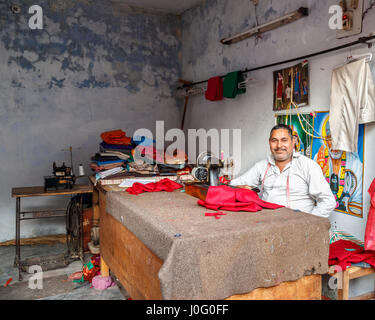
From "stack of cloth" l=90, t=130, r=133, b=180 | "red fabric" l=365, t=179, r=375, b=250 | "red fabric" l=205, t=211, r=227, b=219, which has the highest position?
"stack of cloth" l=90, t=130, r=133, b=180

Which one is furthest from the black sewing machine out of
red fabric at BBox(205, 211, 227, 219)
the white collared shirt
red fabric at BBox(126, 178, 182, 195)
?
red fabric at BBox(205, 211, 227, 219)

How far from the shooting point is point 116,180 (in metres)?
3.91

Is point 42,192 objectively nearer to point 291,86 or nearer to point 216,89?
point 216,89

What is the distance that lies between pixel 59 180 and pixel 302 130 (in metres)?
2.73

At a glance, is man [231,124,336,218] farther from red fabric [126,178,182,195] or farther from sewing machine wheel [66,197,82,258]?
sewing machine wheel [66,197,82,258]

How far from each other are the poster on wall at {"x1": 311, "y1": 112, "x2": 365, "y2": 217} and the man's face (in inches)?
15.9

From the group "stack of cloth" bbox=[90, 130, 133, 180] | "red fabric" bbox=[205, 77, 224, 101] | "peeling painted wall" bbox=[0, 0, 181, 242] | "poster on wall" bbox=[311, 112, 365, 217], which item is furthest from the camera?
"peeling painted wall" bbox=[0, 0, 181, 242]

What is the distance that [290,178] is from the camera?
304 centimetres

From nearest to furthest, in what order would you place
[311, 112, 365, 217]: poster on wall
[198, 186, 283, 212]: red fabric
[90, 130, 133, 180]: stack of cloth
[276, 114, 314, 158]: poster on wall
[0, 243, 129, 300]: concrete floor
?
[198, 186, 283, 212]: red fabric < [311, 112, 365, 217]: poster on wall < [0, 243, 129, 300]: concrete floor < [276, 114, 314, 158]: poster on wall < [90, 130, 133, 180]: stack of cloth

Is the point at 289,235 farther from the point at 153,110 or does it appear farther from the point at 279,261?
the point at 153,110

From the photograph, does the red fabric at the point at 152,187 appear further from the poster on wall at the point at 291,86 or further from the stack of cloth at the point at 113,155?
the poster on wall at the point at 291,86

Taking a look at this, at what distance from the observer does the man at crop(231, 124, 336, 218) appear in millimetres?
2896

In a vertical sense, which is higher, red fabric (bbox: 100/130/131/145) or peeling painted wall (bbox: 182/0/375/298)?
peeling painted wall (bbox: 182/0/375/298)
